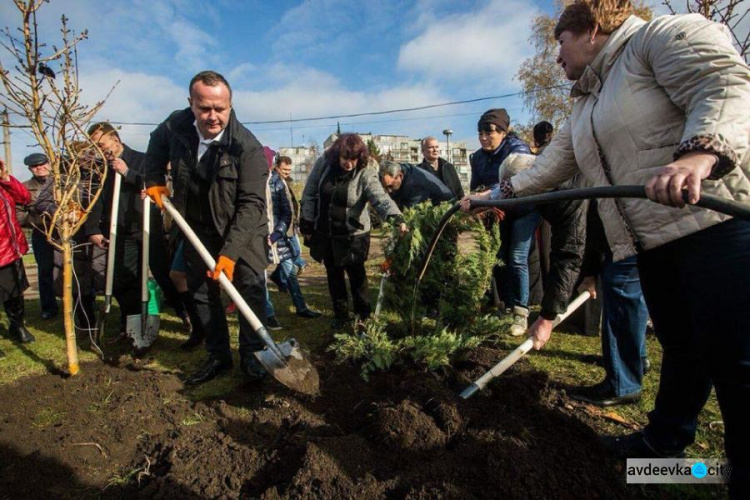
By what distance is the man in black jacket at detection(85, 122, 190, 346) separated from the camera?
4410mm

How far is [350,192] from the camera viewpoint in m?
4.30

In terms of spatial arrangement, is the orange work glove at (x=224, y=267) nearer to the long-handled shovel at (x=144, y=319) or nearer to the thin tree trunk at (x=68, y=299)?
the thin tree trunk at (x=68, y=299)

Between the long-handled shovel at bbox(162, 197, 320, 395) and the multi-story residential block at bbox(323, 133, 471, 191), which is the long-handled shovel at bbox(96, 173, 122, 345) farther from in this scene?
the multi-story residential block at bbox(323, 133, 471, 191)

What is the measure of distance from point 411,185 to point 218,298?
255 cm

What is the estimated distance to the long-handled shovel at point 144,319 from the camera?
161 inches

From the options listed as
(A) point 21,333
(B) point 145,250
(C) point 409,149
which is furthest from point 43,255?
(C) point 409,149

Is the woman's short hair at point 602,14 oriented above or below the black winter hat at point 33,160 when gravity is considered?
below

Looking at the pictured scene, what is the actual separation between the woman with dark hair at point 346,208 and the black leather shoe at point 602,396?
2.22 metres

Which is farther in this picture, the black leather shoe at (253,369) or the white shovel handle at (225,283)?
the black leather shoe at (253,369)

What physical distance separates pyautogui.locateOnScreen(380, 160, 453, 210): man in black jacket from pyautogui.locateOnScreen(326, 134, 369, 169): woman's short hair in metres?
0.55

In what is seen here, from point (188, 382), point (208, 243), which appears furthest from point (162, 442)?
point (208, 243)

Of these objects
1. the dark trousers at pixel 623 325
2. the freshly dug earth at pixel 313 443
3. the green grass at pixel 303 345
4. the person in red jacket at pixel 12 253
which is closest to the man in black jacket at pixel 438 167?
the green grass at pixel 303 345

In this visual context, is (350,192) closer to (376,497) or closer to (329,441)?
(329,441)

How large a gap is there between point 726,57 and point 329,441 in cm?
237
